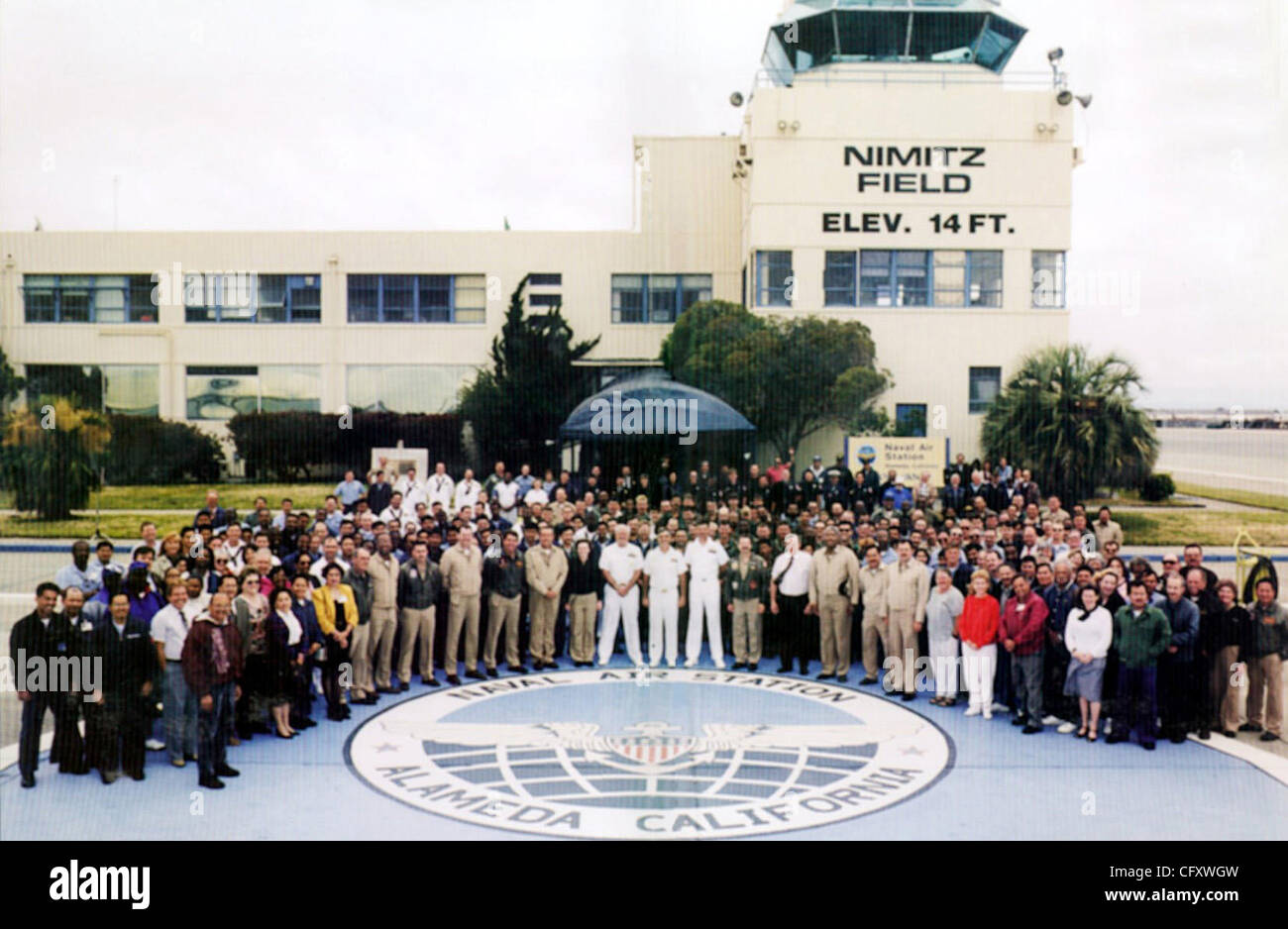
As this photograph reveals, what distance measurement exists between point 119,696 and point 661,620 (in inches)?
236

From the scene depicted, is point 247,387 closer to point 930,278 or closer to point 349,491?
point 349,491

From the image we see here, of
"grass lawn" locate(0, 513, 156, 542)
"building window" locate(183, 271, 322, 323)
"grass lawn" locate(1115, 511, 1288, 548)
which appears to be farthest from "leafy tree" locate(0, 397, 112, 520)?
"grass lawn" locate(1115, 511, 1288, 548)

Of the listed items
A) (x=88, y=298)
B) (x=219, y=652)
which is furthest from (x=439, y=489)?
(x=88, y=298)

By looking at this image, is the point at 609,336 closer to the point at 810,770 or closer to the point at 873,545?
the point at 873,545

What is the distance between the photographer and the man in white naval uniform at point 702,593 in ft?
40.2

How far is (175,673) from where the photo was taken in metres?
8.40

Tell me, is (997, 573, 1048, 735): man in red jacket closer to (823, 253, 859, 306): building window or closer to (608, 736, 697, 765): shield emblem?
(608, 736, 697, 765): shield emblem

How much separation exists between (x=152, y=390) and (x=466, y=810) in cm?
2457

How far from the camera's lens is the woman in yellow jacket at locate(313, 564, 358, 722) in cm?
978

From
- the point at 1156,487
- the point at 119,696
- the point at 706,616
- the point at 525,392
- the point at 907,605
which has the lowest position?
the point at 706,616

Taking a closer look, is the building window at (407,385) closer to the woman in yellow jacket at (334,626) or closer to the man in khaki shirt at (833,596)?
the man in khaki shirt at (833,596)

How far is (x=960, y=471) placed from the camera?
18.4m

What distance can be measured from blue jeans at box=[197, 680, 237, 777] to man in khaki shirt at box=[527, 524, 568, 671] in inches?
165

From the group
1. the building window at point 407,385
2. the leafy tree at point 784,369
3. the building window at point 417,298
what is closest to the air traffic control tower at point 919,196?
the leafy tree at point 784,369
